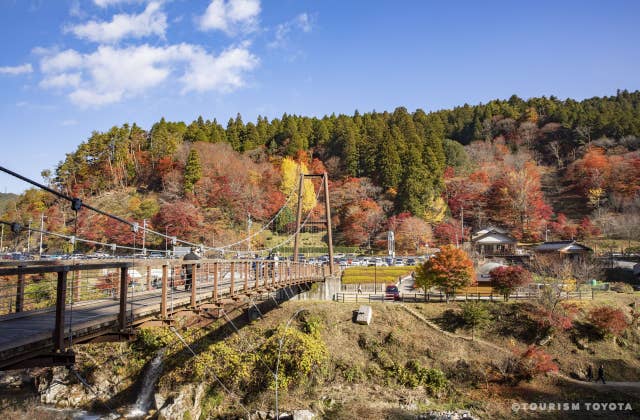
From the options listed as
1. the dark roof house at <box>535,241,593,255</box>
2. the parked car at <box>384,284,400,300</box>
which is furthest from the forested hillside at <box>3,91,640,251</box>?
the parked car at <box>384,284,400,300</box>

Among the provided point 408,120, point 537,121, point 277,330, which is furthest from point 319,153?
point 277,330

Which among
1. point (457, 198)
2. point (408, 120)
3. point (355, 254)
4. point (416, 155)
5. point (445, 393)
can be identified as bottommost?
point (445, 393)

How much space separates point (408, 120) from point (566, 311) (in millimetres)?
36973

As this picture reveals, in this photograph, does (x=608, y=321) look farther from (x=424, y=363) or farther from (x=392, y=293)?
(x=392, y=293)

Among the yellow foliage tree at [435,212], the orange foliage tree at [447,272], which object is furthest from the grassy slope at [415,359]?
the yellow foliage tree at [435,212]

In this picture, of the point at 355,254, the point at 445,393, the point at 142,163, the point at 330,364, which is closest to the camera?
the point at 445,393

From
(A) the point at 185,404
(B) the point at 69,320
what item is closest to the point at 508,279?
(A) the point at 185,404

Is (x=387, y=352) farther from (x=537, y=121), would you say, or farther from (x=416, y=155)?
(x=537, y=121)

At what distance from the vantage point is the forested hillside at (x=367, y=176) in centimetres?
3662

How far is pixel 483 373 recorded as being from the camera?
14.9m

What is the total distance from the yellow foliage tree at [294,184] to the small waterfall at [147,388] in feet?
82.2

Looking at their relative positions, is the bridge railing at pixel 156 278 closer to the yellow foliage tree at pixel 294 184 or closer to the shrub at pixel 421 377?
the shrub at pixel 421 377

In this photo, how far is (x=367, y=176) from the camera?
44.9 meters

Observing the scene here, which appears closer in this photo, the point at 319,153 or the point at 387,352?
the point at 387,352
